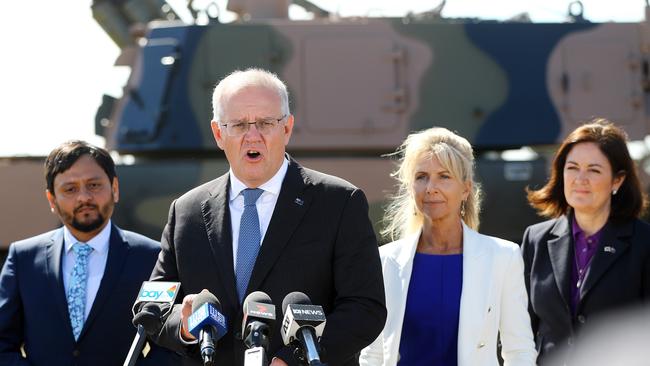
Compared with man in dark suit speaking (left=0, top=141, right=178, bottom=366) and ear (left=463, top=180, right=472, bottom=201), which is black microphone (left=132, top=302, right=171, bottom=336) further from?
ear (left=463, top=180, right=472, bottom=201)

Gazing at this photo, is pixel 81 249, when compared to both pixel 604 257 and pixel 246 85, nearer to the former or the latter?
pixel 246 85

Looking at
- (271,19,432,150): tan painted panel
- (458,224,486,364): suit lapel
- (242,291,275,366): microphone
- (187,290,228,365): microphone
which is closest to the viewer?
(242,291,275,366): microphone

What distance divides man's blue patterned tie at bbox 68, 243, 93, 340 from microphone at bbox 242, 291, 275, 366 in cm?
180

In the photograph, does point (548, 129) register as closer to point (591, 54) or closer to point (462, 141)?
point (591, 54)

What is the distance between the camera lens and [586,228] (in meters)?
4.82

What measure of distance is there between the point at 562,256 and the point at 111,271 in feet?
6.49

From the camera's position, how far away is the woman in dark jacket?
180 inches

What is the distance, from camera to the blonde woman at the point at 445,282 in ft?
13.3

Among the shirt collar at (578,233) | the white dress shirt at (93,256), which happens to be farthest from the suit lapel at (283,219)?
the shirt collar at (578,233)

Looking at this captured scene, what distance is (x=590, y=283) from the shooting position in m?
4.60

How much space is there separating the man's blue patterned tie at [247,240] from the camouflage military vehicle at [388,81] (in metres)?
5.74

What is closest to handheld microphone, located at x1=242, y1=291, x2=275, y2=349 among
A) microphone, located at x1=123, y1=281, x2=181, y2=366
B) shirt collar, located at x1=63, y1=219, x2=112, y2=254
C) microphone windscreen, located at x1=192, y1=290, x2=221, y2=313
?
microphone windscreen, located at x1=192, y1=290, x2=221, y2=313

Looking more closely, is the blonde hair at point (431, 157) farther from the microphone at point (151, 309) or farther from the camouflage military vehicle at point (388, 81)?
the camouflage military vehicle at point (388, 81)

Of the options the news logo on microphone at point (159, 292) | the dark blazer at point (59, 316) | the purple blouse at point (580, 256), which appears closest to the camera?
the news logo on microphone at point (159, 292)
